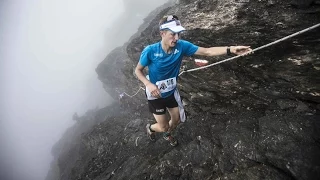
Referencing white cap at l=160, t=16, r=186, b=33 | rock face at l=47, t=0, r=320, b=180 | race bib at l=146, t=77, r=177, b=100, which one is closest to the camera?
white cap at l=160, t=16, r=186, b=33

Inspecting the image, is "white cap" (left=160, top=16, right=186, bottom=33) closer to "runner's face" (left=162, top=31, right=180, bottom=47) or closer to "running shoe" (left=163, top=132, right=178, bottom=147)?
"runner's face" (left=162, top=31, right=180, bottom=47)

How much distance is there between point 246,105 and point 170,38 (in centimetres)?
481

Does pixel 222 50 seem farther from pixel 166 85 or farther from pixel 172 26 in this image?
pixel 166 85

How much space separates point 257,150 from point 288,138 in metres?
0.94

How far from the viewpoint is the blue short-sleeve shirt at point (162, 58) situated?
5766 millimetres

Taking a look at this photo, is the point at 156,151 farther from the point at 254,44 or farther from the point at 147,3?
the point at 147,3

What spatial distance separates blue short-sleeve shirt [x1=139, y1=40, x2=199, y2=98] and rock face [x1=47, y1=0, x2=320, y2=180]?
2.43 m

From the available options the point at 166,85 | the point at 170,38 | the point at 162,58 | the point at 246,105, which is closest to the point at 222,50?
the point at 170,38

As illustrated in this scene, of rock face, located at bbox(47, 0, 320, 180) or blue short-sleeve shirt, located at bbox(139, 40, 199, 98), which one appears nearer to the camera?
blue short-sleeve shirt, located at bbox(139, 40, 199, 98)

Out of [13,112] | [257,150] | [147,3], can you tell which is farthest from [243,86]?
[13,112]

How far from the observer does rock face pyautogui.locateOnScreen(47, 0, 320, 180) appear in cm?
622

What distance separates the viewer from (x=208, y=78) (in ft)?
30.5

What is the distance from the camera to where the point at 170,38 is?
5.35 meters

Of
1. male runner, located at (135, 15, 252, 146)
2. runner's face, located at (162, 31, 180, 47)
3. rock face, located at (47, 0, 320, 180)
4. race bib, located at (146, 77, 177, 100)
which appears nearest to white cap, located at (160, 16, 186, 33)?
male runner, located at (135, 15, 252, 146)
